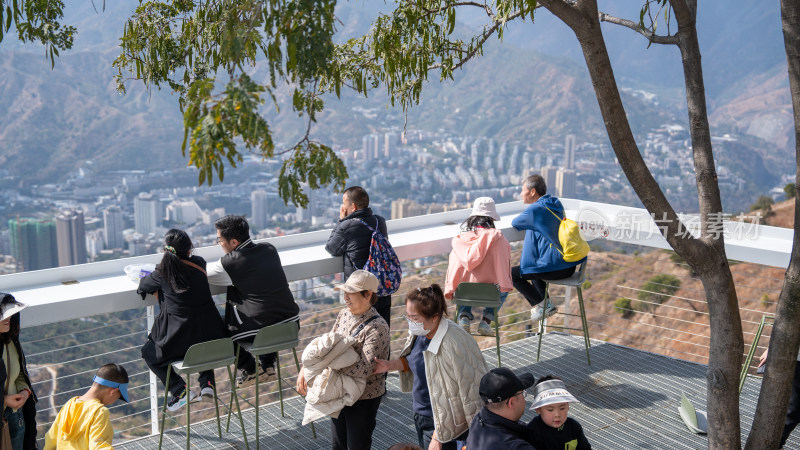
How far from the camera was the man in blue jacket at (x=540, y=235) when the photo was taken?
5.41m

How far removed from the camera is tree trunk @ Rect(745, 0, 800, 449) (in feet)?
10.4

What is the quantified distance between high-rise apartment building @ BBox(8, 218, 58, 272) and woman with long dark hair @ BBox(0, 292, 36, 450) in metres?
34.1

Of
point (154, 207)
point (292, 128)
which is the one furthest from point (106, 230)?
point (292, 128)

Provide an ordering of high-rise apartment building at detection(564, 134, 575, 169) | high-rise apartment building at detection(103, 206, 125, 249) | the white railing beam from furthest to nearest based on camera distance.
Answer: high-rise apartment building at detection(564, 134, 575, 169) < high-rise apartment building at detection(103, 206, 125, 249) < the white railing beam

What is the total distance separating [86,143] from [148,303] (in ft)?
150

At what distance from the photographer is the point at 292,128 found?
46.3m

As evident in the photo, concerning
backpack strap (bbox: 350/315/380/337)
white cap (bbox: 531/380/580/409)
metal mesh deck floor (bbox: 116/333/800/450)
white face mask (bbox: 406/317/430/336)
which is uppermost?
white face mask (bbox: 406/317/430/336)

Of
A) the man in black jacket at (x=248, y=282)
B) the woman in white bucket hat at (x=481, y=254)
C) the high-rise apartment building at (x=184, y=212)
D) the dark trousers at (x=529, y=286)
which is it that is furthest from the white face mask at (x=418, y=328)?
the high-rise apartment building at (x=184, y=212)

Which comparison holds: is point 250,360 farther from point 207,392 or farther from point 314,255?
point 314,255

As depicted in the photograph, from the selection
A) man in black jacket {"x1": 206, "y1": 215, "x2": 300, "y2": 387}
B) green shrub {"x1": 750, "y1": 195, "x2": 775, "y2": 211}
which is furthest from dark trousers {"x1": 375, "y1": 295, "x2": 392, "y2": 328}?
green shrub {"x1": 750, "y1": 195, "x2": 775, "y2": 211}

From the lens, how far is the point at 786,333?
328 cm

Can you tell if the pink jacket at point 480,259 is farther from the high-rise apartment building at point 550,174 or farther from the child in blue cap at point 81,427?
the high-rise apartment building at point 550,174

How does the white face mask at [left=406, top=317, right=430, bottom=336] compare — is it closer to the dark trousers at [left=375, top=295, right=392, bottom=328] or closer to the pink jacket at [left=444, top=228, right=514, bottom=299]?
the dark trousers at [left=375, top=295, right=392, bottom=328]

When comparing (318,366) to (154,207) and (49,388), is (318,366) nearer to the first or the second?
(49,388)
